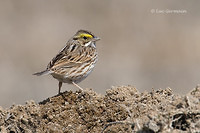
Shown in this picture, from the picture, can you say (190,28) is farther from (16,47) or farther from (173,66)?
(16,47)

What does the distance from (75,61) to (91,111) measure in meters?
2.28

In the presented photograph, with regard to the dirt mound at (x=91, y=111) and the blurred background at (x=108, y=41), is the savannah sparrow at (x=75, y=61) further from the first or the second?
the blurred background at (x=108, y=41)

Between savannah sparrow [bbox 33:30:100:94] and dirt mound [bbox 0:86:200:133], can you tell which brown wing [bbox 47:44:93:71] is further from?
dirt mound [bbox 0:86:200:133]

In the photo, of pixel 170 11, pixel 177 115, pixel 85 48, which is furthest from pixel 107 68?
pixel 177 115

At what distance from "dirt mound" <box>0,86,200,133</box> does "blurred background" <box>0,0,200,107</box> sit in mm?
7290

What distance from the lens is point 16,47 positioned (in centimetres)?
1892

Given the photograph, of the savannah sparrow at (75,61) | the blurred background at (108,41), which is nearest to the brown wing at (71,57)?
the savannah sparrow at (75,61)

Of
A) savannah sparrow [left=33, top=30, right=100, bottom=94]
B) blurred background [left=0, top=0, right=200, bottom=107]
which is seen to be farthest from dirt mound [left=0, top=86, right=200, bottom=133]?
blurred background [left=0, top=0, right=200, bottom=107]

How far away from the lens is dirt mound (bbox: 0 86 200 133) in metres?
7.14

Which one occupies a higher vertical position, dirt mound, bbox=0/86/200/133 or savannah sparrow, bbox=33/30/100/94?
savannah sparrow, bbox=33/30/100/94

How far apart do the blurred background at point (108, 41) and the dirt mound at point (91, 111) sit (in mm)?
7290

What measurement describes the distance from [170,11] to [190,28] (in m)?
0.91

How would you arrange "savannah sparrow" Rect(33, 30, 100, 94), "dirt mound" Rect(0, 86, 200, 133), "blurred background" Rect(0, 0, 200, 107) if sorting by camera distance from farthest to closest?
"blurred background" Rect(0, 0, 200, 107), "savannah sparrow" Rect(33, 30, 100, 94), "dirt mound" Rect(0, 86, 200, 133)

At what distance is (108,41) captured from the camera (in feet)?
65.4
